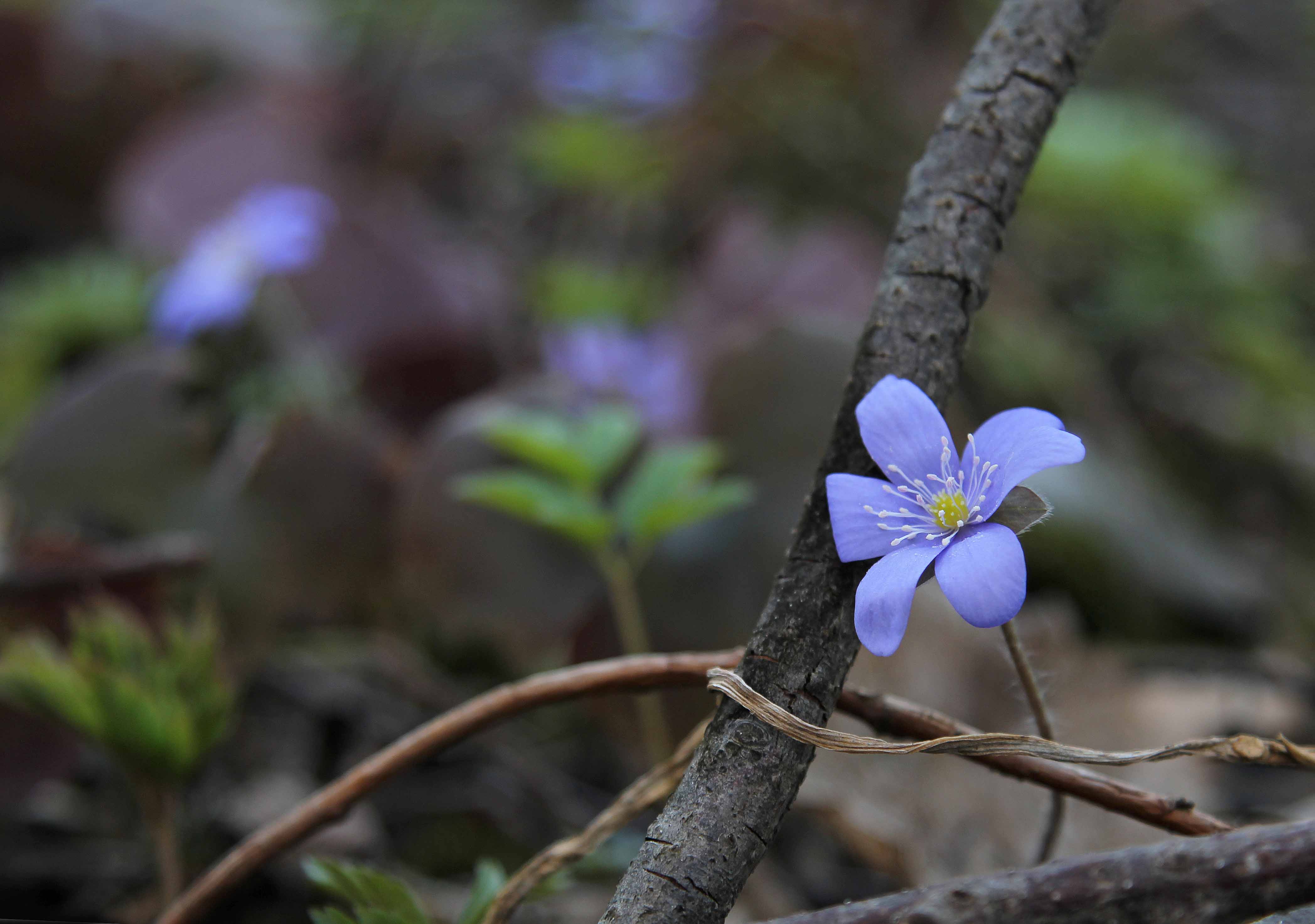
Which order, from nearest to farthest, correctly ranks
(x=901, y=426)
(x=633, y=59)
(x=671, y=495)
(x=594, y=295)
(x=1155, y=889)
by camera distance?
1. (x=1155, y=889)
2. (x=901, y=426)
3. (x=671, y=495)
4. (x=594, y=295)
5. (x=633, y=59)

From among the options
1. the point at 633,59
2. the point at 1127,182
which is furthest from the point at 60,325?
the point at 1127,182

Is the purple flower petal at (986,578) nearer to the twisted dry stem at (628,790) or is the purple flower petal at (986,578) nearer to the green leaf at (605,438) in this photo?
the twisted dry stem at (628,790)

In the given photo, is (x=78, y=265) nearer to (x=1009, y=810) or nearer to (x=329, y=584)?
(x=329, y=584)

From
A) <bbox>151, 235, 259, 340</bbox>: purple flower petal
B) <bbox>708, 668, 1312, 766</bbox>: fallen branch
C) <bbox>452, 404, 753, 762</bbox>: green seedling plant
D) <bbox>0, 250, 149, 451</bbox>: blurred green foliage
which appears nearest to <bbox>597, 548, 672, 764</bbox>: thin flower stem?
<bbox>452, 404, 753, 762</bbox>: green seedling plant

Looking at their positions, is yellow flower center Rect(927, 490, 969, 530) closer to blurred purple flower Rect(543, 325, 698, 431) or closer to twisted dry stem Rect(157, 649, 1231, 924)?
twisted dry stem Rect(157, 649, 1231, 924)

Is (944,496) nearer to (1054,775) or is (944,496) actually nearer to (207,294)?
(1054,775)

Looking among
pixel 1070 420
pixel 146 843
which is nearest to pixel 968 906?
A: pixel 146 843
